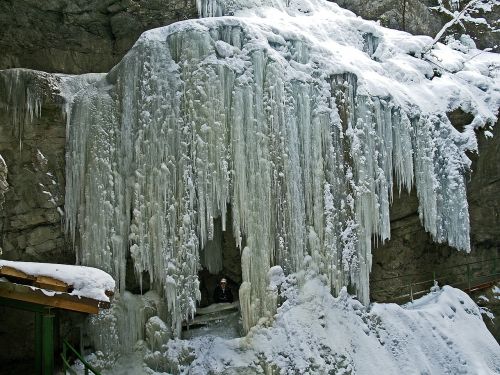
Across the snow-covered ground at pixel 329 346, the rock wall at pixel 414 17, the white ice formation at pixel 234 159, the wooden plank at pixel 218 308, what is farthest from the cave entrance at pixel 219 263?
the rock wall at pixel 414 17

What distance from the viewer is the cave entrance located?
1247cm

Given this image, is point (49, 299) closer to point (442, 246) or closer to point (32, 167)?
point (32, 167)

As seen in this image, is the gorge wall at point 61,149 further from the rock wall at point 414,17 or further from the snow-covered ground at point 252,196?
the rock wall at point 414,17

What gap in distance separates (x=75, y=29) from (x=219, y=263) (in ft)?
20.3

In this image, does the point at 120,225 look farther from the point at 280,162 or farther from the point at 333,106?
the point at 333,106

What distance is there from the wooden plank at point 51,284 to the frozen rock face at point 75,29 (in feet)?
25.5

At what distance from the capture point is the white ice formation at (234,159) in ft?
34.5

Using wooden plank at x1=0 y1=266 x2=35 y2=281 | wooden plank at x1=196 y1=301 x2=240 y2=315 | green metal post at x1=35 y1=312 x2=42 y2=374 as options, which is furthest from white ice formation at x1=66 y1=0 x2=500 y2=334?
wooden plank at x1=0 y1=266 x2=35 y2=281

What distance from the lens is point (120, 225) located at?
10.7 metres

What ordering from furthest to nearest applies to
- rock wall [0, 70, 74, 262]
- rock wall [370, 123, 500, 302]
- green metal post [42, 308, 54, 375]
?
rock wall [370, 123, 500, 302] → rock wall [0, 70, 74, 262] → green metal post [42, 308, 54, 375]

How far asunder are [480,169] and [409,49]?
330cm

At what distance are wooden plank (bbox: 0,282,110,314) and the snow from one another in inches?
2.6

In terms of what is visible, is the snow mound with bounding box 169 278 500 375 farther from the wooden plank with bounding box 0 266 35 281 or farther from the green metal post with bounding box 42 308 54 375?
the wooden plank with bounding box 0 266 35 281

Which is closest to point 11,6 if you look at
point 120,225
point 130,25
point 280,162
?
point 130,25
